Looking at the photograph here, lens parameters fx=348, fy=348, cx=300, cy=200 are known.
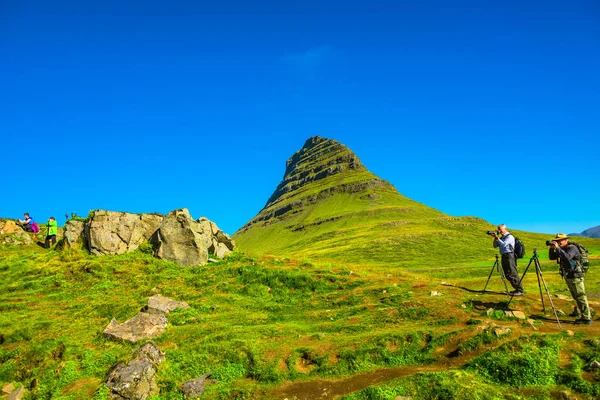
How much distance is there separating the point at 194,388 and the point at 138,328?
6.31m

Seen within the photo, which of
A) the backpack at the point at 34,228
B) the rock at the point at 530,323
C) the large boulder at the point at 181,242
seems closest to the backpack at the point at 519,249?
the rock at the point at 530,323

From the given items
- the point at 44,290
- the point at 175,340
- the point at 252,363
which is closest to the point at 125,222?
the point at 44,290

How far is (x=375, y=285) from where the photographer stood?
885 inches

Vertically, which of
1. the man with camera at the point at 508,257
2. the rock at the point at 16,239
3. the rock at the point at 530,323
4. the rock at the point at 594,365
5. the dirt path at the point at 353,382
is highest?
the rock at the point at 16,239

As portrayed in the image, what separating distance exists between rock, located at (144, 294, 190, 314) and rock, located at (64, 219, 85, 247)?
13.1m

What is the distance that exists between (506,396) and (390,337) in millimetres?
4888

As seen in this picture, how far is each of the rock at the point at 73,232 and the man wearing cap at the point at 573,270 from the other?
33.1 m

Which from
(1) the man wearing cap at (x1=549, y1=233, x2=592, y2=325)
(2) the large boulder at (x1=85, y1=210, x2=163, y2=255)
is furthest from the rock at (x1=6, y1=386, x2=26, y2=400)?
(1) the man wearing cap at (x1=549, y1=233, x2=592, y2=325)

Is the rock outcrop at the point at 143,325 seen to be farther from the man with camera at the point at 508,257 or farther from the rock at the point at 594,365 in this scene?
the man with camera at the point at 508,257

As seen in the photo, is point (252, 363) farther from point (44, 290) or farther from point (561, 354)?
point (44, 290)

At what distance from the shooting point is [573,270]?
15.5 m

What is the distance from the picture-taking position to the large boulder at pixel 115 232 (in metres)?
28.8

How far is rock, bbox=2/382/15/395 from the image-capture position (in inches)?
514

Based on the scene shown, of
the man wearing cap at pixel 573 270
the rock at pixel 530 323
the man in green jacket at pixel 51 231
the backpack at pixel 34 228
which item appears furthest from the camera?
the backpack at pixel 34 228
